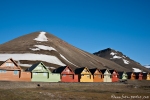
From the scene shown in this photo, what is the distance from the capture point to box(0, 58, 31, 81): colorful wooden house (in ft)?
200

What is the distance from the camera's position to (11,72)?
62.6 metres

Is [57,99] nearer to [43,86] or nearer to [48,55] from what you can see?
[43,86]

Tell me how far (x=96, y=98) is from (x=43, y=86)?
19404 mm

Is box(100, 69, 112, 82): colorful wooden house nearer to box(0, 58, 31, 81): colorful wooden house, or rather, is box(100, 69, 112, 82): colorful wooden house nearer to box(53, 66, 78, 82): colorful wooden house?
box(53, 66, 78, 82): colorful wooden house

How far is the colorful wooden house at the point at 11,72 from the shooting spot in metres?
61.0

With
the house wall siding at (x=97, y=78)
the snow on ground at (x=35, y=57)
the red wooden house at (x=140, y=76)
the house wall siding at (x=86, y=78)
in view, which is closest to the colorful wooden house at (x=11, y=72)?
the house wall siding at (x=86, y=78)

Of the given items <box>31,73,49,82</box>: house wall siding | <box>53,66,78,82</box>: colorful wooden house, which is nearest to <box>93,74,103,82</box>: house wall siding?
<box>53,66,78,82</box>: colorful wooden house

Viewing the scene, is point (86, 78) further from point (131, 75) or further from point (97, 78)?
point (131, 75)

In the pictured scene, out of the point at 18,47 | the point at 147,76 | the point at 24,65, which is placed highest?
the point at 18,47

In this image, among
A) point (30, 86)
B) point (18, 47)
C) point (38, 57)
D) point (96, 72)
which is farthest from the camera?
point (18, 47)

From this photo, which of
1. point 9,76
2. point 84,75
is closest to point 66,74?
point 84,75

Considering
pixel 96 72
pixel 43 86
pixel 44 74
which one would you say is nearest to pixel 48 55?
pixel 96 72

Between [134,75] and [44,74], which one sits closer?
[44,74]

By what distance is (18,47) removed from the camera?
495ft
